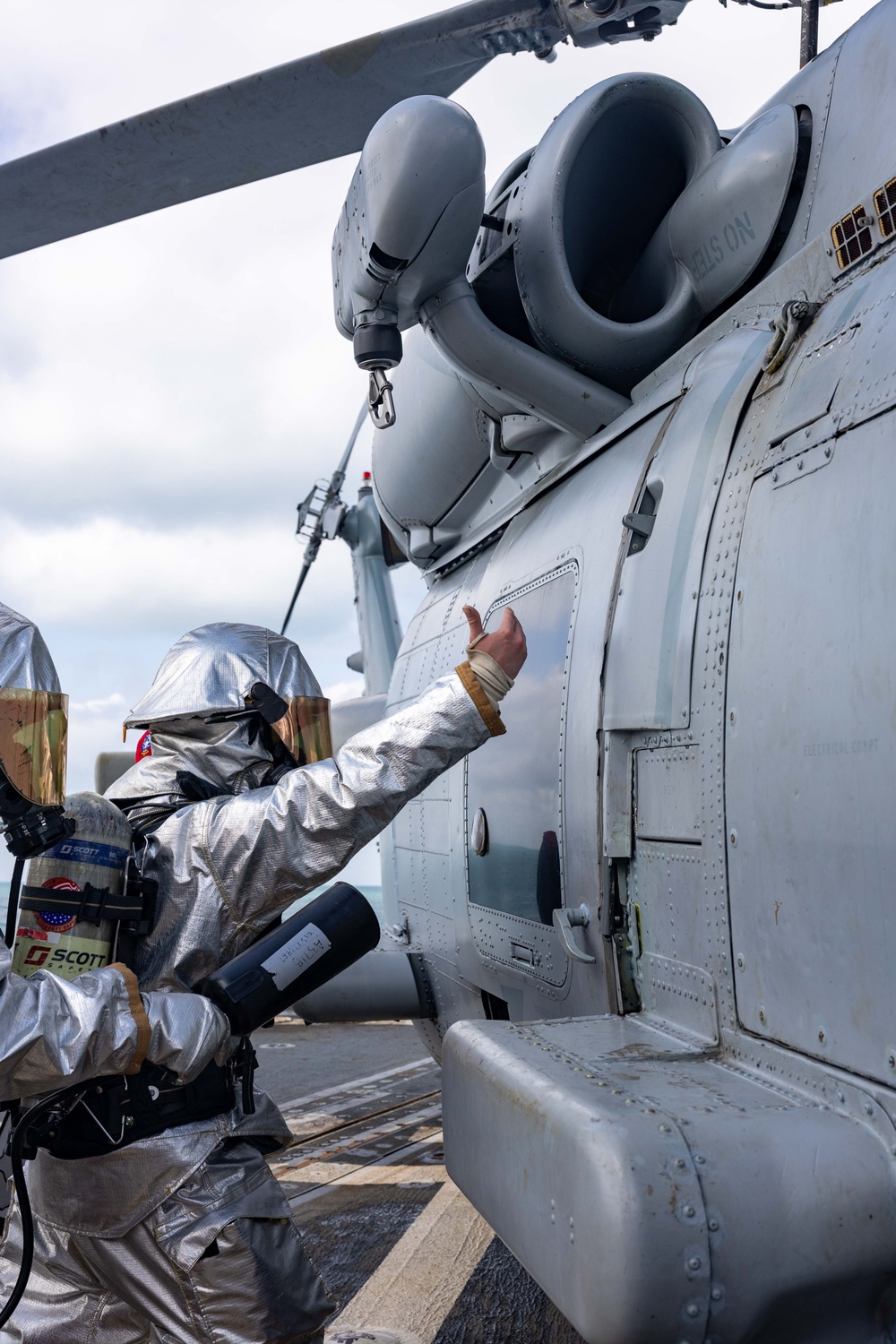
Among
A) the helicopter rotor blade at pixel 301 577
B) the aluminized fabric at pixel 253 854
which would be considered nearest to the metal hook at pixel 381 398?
the aluminized fabric at pixel 253 854

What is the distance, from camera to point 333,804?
7.52ft

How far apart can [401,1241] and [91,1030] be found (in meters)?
2.42

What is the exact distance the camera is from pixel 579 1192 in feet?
4.93

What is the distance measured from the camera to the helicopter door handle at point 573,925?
2.52 metres

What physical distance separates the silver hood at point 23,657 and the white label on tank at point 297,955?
737 mm

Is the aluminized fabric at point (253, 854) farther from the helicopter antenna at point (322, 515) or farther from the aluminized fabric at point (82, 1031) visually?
the helicopter antenna at point (322, 515)

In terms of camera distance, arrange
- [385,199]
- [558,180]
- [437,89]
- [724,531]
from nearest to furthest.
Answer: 1. [724,531]
2. [385,199]
3. [558,180]
4. [437,89]

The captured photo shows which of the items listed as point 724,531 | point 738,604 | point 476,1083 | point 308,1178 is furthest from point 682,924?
point 308,1178

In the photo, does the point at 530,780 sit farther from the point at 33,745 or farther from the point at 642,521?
the point at 33,745

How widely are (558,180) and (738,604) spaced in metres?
1.65

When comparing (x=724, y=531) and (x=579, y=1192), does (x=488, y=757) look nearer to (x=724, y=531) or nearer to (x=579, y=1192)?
(x=724, y=531)

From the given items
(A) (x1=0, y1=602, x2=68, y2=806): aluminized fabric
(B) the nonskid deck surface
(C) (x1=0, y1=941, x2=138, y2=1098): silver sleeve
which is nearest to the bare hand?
(A) (x1=0, y1=602, x2=68, y2=806): aluminized fabric

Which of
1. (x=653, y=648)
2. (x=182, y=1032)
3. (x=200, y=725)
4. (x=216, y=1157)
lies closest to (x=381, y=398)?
(x=200, y=725)

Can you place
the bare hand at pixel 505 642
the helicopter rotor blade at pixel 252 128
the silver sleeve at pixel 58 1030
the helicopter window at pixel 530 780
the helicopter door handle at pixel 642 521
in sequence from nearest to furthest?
the silver sleeve at pixel 58 1030 < the bare hand at pixel 505 642 < the helicopter door handle at pixel 642 521 < the helicopter window at pixel 530 780 < the helicopter rotor blade at pixel 252 128
